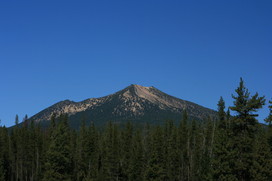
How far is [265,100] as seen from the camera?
40.0 m

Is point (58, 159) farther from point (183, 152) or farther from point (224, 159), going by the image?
point (183, 152)

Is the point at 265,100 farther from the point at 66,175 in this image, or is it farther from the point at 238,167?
the point at 66,175

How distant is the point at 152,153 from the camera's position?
216 ft

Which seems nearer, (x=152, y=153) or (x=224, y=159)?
(x=224, y=159)

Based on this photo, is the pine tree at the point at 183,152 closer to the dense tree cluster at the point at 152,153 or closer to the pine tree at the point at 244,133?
the dense tree cluster at the point at 152,153

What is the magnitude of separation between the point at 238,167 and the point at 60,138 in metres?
26.8

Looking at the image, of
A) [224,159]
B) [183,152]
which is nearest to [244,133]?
[224,159]

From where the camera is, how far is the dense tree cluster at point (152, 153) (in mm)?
39594

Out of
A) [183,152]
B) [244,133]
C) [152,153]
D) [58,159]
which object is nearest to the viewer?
[244,133]

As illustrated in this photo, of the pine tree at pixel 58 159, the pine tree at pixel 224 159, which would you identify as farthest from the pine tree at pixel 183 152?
the pine tree at pixel 224 159

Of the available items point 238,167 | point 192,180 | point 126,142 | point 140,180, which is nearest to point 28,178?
point 126,142

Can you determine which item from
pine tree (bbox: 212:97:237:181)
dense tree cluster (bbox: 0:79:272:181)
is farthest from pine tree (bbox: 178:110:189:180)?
pine tree (bbox: 212:97:237:181)

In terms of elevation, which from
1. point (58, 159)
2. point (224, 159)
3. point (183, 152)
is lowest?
point (224, 159)

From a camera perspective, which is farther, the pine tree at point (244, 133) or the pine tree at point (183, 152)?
the pine tree at point (183, 152)
